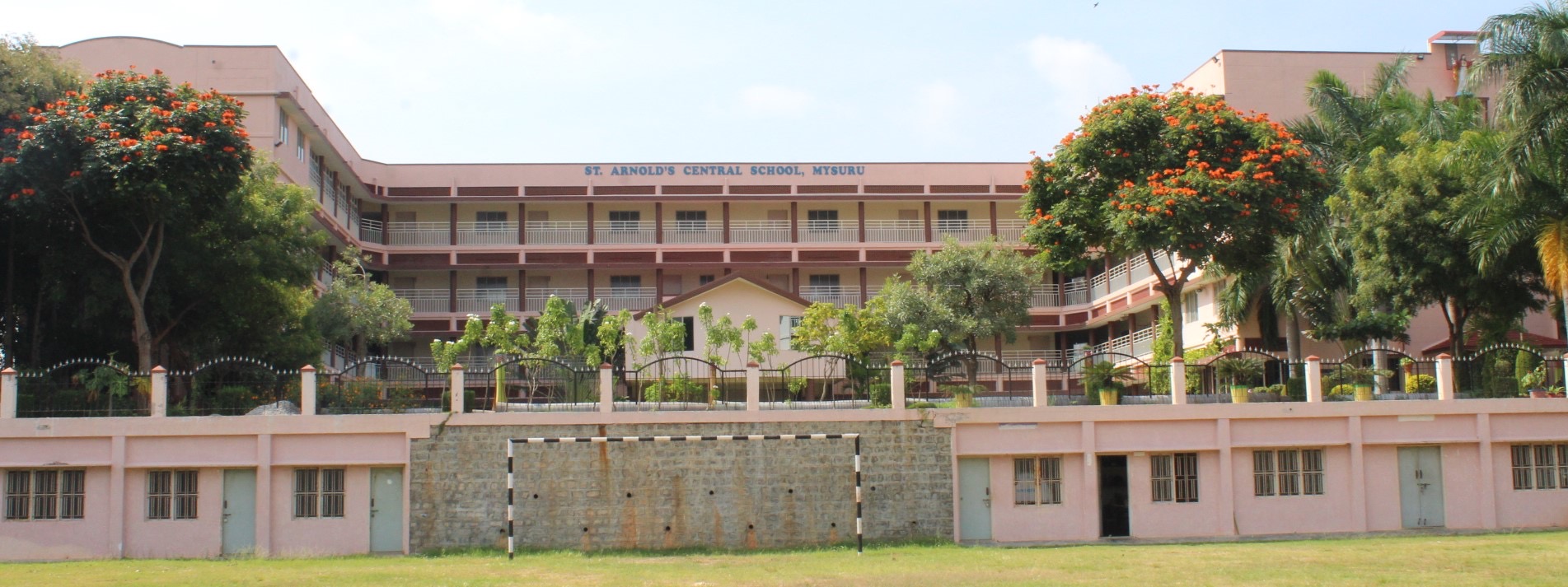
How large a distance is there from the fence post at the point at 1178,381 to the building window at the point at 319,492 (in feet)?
44.9

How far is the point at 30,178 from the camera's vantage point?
24141mm

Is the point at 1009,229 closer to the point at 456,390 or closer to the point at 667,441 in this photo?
the point at 667,441

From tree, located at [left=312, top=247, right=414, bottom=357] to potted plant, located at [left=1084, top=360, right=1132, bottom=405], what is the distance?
20117 millimetres

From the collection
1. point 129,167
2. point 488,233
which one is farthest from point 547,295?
point 129,167

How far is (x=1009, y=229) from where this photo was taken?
47.5 meters

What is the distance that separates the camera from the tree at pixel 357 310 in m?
36.0

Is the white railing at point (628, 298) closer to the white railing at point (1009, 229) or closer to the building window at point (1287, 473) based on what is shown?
the white railing at point (1009, 229)

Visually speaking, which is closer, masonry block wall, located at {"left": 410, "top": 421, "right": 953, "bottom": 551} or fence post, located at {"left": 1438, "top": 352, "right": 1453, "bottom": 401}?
masonry block wall, located at {"left": 410, "top": 421, "right": 953, "bottom": 551}

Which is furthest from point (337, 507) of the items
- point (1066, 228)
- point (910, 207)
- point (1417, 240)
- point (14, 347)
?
point (910, 207)

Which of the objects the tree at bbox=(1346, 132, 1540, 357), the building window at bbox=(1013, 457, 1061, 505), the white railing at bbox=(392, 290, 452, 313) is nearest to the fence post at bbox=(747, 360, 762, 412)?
the building window at bbox=(1013, 457, 1061, 505)

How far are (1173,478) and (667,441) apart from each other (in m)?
8.45

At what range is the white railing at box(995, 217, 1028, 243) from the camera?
155ft

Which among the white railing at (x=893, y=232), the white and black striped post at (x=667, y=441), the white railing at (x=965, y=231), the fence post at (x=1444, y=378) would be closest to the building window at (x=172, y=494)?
the white and black striped post at (x=667, y=441)

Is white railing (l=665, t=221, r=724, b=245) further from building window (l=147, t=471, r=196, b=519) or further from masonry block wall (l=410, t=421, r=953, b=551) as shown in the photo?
building window (l=147, t=471, r=196, b=519)
